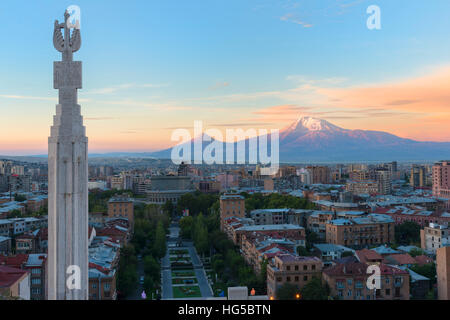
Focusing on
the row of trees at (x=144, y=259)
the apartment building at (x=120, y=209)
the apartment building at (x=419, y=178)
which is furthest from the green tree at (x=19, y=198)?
the apartment building at (x=419, y=178)

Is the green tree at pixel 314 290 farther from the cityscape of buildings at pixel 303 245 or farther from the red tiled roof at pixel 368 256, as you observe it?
the red tiled roof at pixel 368 256

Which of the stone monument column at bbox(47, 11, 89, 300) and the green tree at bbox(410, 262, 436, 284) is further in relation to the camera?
the green tree at bbox(410, 262, 436, 284)

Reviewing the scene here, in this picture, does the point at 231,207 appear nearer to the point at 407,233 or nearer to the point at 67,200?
the point at 407,233

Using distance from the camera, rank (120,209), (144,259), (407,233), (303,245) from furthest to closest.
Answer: (120,209), (407,233), (303,245), (144,259)

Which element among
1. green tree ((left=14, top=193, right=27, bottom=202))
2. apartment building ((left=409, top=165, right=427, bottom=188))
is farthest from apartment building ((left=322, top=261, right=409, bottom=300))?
apartment building ((left=409, top=165, right=427, bottom=188))

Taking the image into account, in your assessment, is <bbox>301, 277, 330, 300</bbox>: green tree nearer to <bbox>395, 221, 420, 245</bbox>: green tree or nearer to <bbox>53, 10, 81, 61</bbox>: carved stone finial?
<bbox>53, 10, 81, 61</bbox>: carved stone finial

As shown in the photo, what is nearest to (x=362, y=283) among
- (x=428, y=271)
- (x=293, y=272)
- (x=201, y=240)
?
(x=293, y=272)
